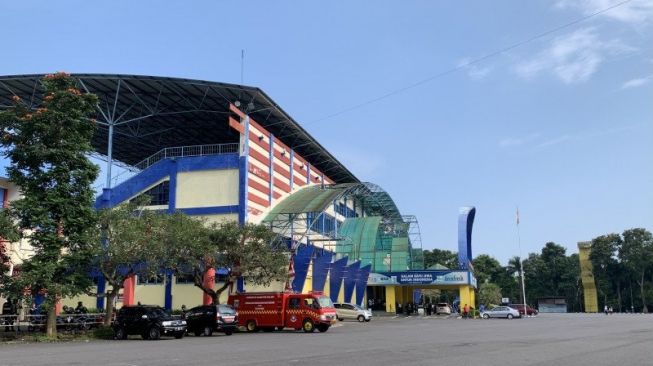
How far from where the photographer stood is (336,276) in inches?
2096

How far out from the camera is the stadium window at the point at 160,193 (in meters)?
46.2

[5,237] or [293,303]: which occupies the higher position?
[5,237]

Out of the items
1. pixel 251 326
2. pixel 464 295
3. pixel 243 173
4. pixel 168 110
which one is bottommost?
pixel 251 326

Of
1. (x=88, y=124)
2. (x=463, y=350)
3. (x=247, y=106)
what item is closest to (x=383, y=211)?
(x=247, y=106)

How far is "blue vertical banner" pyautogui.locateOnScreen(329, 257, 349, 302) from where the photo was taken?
52.2 metres

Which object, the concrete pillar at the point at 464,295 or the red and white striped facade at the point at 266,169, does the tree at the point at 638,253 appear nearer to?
the concrete pillar at the point at 464,295

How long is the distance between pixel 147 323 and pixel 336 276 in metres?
28.7

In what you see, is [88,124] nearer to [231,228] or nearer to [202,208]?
[231,228]

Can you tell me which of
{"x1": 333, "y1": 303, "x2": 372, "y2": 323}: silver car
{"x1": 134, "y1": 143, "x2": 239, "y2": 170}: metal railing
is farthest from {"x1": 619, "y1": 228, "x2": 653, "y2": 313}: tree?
{"x1": 134, "y1": 143, "x2": 239, "y2": 170}: metal railing

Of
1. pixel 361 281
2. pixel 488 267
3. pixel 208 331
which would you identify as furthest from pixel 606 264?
pixel 208 331

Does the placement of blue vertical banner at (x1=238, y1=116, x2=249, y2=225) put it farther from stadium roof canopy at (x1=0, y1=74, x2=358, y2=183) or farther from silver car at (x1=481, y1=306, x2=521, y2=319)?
silver car at (x1=481, y1=306, x2=521, y2=319)

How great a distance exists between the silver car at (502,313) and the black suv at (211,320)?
34316 mm

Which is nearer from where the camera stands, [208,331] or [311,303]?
[208,331]

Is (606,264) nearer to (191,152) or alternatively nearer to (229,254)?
(191,152)
